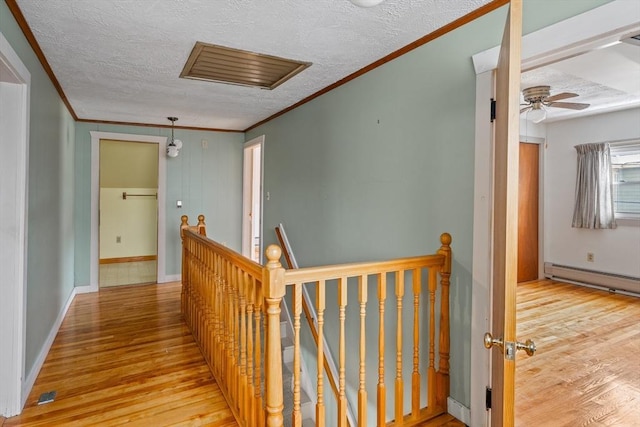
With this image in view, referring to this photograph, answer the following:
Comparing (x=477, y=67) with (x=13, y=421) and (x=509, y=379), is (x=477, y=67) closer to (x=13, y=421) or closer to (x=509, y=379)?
(x=509, y=379)

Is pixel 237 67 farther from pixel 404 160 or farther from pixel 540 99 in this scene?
pixel 540 99

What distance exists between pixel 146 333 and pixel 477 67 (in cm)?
333

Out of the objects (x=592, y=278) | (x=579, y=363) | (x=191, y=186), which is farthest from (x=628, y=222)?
(x=191, y=186)

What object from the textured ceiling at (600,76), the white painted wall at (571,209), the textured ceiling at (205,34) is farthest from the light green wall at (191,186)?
the white painted wall at (571,209)

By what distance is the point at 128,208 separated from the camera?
22.1ft

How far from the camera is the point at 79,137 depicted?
4.73 m

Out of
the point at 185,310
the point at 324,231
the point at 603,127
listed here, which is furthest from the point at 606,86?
the point at 185,310

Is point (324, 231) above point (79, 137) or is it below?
below

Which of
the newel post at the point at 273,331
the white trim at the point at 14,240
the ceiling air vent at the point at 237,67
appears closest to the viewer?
the newel post at the point at 273,331

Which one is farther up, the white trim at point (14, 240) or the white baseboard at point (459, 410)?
the white trim at point (14, 240)

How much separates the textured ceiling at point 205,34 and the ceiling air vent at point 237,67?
0.08 meters

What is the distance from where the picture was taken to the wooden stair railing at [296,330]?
5.01ft

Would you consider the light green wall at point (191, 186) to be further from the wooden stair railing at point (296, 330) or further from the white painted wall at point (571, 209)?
the white painted wall at point (571, 209)

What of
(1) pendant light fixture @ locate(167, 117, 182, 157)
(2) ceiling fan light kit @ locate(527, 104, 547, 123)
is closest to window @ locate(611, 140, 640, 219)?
(2) ceiling fan light kit @ locate(527, 104, 547, 123)
